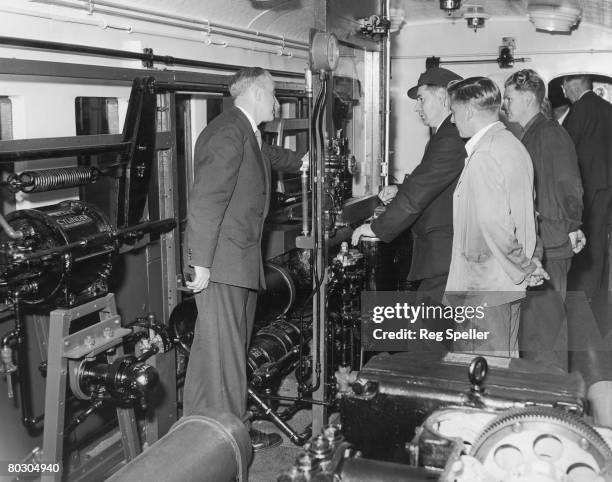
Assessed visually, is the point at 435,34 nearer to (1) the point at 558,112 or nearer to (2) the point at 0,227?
(1) the point at 558,112

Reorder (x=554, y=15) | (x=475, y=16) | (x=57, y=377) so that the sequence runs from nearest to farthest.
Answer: (x=57, y=377) < (x=554, y=15) < (x=475, y=16)

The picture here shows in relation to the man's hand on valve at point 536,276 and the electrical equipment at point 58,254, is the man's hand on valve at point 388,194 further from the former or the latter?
the electrical equipment at point 58,254

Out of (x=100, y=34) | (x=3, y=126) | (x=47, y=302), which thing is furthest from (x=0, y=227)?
(x=100, y=34)

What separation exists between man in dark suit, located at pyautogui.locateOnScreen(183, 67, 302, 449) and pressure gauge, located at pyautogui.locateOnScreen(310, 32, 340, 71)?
0.32 metres

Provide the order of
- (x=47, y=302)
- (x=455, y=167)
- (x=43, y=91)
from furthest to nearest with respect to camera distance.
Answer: (x=455, y=167), (x=43, y=91), (x=47, y=302)

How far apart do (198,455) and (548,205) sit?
10.4ft

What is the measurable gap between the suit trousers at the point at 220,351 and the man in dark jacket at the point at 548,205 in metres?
1.91

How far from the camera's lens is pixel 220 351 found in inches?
133

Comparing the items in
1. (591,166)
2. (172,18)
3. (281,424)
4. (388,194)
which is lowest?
(281,424)

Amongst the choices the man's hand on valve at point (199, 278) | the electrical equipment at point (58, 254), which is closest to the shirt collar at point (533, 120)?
the man's hand on valve at point (199, 278)

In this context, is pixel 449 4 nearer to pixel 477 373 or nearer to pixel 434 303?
pixel 434 303

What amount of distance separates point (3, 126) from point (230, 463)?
1920 millimetres

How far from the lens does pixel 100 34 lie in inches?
131

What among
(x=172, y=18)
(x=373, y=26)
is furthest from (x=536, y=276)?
(x=172, y=18)
